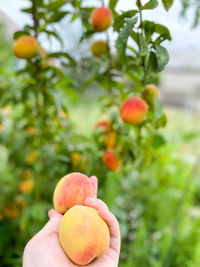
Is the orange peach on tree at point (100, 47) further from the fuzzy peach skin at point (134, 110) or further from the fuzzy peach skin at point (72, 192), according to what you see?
the fuzzy peach skin at point (72, 192)

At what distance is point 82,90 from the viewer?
1.02 m

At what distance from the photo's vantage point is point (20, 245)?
4.46 feet

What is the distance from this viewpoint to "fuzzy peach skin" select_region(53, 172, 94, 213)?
22.0 inches

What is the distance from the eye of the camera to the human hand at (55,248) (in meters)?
0.48

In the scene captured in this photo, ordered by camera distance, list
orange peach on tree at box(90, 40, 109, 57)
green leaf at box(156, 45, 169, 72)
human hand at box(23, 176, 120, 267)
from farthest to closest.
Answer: orange peach on tree at box(90, 40, 109, 57) < green leaf at box(156, 45, 169, 72) < human hand at box(23, 176, 120, 267)

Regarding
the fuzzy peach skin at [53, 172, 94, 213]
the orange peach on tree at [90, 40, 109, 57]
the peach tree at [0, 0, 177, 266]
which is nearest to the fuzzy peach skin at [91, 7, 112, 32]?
the peach tree at [0, 0, 177, 266]

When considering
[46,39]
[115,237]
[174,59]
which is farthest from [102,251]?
[174,59]

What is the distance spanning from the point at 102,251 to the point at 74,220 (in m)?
0.08

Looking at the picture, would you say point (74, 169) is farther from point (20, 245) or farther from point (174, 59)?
point (174, 59)

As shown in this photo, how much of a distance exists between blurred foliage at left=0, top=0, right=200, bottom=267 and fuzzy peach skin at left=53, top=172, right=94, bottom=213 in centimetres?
24

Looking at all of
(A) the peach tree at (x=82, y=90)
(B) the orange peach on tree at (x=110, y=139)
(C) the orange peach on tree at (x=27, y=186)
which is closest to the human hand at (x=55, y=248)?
(A) the peach tree at (x=82, y=90)

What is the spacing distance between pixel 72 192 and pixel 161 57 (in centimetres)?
32

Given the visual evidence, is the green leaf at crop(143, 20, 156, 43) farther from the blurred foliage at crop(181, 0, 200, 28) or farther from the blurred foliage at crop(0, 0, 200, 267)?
Answer: the blurred foliage at crop(181, 0, 200, 28)

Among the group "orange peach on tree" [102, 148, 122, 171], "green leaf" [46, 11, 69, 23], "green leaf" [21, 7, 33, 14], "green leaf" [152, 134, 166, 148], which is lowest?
"orange peach on tree" [102, 148, 122, 171]
